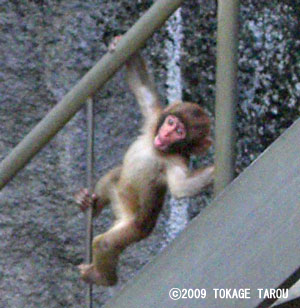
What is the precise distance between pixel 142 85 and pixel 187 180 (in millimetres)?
368

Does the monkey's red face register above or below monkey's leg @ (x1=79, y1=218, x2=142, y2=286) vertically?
above

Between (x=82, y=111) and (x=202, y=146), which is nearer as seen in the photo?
(x=202, y=146)

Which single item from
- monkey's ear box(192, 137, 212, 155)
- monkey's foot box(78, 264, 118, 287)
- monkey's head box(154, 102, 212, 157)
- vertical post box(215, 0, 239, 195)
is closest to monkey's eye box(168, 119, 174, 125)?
monkey's head box(154, 102, 212, 157)

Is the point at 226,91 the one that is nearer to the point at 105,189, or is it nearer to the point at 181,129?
the point at 181,129

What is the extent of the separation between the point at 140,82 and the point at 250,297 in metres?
1.47

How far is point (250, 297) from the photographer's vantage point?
98 cm

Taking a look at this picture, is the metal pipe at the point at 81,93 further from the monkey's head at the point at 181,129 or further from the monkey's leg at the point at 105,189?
the monkey's leg at the point at 105,189

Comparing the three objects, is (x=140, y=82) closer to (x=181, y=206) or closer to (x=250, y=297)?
(x=181, y=206)

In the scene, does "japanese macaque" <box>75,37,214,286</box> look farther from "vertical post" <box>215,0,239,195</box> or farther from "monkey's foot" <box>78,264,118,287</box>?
"vertical post" <box>215,0,239,195</box>

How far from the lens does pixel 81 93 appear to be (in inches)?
53.8

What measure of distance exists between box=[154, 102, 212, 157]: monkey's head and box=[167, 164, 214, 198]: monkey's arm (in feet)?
0.23

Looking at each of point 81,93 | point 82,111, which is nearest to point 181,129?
point 82,111

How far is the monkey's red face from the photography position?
7.31 feet

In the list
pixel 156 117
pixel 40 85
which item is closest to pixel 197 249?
pixel 156 117
